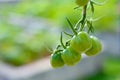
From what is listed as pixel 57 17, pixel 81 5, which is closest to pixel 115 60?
pixel 57 17

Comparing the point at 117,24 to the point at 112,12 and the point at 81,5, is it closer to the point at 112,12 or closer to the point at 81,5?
the point at 112,12

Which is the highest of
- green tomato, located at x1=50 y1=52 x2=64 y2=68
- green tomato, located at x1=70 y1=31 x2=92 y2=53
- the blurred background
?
green tomato, located at x1=70 y1=31 x2=92 y2=53

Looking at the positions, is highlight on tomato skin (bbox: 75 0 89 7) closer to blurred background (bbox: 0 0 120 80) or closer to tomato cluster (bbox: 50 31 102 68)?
tomato cluster (bbox: 50 31 102 68)

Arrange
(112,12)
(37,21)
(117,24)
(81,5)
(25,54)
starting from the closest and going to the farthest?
(81,5), (25,54), (112,12), (37,21), (117,24)

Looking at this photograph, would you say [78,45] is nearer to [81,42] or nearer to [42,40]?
[81,42]

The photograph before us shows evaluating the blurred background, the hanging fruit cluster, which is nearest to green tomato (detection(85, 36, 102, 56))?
the hanging fruit cluster

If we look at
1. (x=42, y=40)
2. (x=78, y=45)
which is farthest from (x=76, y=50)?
(x=42, y=40)

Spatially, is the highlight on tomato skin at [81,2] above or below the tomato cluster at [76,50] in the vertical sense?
above

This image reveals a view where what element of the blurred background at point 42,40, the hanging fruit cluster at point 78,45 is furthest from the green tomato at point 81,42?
the blurred background at point 42,40

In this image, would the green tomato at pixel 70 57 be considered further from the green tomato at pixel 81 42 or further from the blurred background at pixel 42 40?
the blurred background at pixel 42 40
